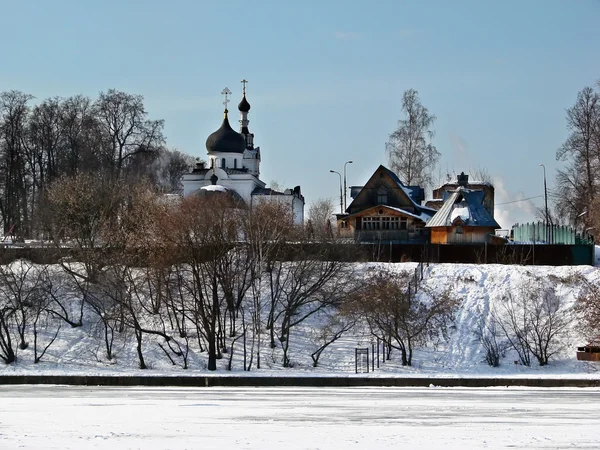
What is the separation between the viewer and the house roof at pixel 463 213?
6831 cm

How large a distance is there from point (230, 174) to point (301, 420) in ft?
234

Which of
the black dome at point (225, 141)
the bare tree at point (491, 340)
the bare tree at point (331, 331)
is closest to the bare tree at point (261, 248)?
the bare tree at point (331, 331)

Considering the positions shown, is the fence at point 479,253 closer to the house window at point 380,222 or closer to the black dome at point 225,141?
the house window at point 380,222

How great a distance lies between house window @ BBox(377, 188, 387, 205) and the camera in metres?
78.4

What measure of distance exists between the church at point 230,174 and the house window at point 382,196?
28.6ft

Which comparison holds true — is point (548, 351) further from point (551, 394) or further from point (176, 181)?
point (176, 181)

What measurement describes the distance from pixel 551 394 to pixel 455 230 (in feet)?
134

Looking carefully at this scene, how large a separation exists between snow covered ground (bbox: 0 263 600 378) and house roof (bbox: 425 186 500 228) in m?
17.3

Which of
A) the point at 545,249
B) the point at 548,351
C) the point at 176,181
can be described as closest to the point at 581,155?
the point at 545,249

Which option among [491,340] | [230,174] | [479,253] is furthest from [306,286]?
[230,174]

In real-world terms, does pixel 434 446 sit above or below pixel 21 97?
below

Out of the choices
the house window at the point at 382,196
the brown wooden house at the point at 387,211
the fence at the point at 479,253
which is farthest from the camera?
the house window at the point at 382,196

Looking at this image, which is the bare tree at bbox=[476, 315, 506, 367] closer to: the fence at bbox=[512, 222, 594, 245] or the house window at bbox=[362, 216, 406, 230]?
the fence at bbox=[512, 222, 594, 245]

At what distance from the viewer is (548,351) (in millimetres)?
43344
